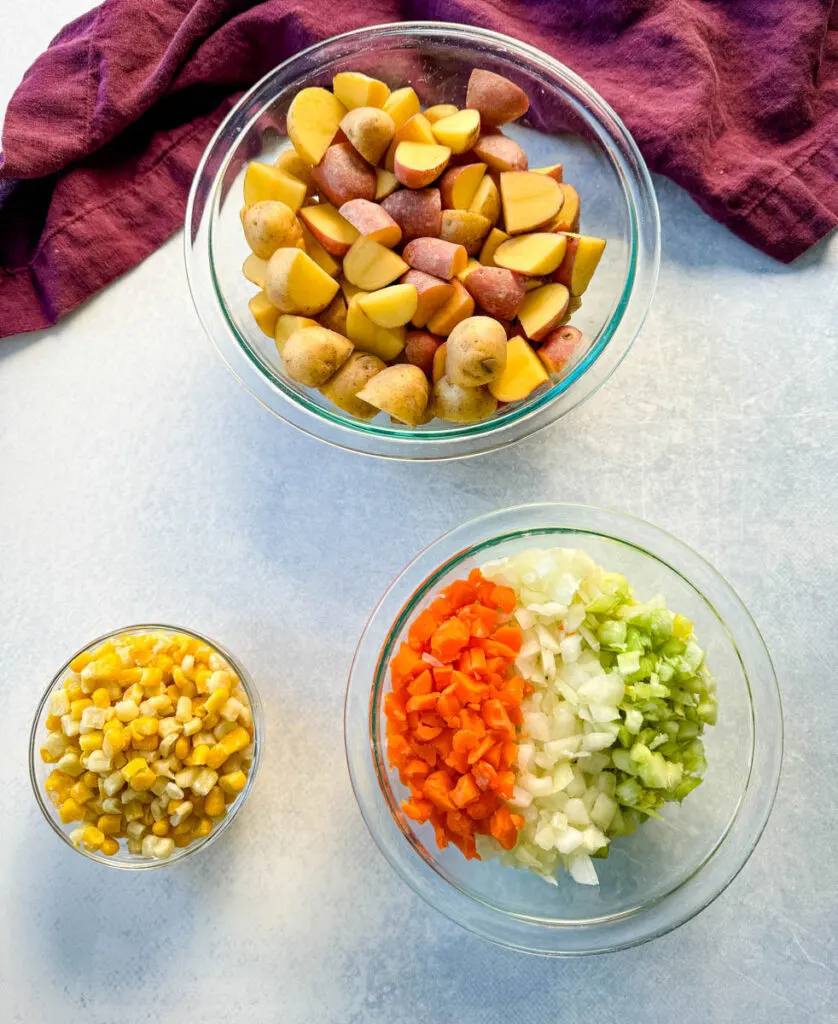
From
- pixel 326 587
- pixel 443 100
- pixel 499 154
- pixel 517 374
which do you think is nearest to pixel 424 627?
pixel 326 587

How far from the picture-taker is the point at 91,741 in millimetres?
1422

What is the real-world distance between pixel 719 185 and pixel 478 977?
1.34 m

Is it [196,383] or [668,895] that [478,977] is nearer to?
[668,895]

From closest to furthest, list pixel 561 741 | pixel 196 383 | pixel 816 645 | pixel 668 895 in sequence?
1. pixel 561 741
2. pixel 668 895
3. pixel 816 645
4. pixel 196 383

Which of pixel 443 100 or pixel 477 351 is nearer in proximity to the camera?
pixel 477 351

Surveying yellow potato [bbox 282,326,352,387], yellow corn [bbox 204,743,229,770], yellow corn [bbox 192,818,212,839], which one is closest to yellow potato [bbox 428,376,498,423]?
yellow potato [bbox 282,326,352,387]

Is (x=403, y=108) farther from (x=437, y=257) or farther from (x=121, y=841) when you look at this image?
(x=121, y=841)

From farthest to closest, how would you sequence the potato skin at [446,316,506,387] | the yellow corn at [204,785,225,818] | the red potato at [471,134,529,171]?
the yellow corn at [204,785,225,818] → the red potato at [471,134,529,171] → the potato skin at [446,316,506,387]

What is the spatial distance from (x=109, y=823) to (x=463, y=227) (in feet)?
3.42

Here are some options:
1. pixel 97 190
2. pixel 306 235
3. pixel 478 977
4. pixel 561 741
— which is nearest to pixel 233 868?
pixel 478 977

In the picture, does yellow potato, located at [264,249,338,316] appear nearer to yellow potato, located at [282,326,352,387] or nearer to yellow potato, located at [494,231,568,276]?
yellow potato, located at [282,326,352,387]

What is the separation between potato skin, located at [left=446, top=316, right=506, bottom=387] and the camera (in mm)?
1253

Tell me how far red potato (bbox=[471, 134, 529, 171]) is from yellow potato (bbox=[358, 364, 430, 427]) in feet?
1.06

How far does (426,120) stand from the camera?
137 cm
